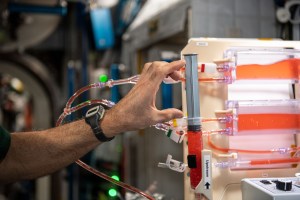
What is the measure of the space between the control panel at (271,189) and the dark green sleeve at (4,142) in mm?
890

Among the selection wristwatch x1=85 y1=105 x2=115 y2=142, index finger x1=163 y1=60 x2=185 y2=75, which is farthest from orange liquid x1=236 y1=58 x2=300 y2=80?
wristwatch x1=85 y1=105 x2=115 y2=142

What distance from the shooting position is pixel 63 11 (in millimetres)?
3682

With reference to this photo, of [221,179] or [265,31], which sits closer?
[221,179]

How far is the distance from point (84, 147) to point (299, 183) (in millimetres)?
761

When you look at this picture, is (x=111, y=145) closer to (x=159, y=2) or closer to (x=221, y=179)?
(x=159, y=2)

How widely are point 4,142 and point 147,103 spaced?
60cm

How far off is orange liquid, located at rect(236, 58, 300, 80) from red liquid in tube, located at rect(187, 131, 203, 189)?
0.98 ft

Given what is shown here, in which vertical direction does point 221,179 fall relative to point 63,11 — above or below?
below

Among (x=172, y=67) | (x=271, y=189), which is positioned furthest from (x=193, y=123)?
(x=271, y=189)

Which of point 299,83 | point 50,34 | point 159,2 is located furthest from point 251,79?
point 50,34

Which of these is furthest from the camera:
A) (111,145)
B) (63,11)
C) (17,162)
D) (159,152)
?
(63,11)

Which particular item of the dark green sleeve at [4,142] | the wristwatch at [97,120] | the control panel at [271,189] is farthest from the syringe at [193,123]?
the dark green sleeve at [4,142]

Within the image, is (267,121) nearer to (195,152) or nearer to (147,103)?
(195,152)

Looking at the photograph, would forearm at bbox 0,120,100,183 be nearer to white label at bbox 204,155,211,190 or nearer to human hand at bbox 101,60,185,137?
human hand at bbox 101,60,185,137
